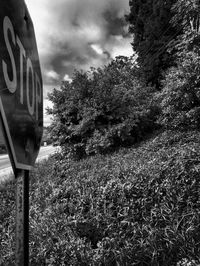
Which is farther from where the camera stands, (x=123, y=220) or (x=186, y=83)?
(x=186, y=83)

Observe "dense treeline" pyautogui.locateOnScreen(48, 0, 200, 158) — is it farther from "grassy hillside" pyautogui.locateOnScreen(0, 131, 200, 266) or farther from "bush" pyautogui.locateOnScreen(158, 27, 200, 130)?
"grassy hillside" pyautogui.locateOnScreen(0, 131, 200, 266)

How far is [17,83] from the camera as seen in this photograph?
596 mm

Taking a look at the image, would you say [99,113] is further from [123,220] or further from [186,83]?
[123,220]

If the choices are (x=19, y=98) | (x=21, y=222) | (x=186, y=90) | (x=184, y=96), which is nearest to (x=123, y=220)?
(x=21, y=222)

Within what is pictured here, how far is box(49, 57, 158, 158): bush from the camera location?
6613mm

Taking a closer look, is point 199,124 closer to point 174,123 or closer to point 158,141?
point 174,123

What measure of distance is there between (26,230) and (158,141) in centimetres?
548

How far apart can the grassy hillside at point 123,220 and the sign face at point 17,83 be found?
7.25 feet

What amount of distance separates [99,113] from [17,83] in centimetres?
614

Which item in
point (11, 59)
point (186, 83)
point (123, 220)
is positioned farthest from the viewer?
point (186, 83)

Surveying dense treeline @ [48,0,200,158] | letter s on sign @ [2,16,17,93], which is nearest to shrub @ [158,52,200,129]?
dense treeline @ [48,0,200,158]

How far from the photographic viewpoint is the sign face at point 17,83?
51 cm

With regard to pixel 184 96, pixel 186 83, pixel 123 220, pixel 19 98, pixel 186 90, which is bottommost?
pixel 123 220

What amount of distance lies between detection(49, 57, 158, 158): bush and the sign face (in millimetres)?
5532
